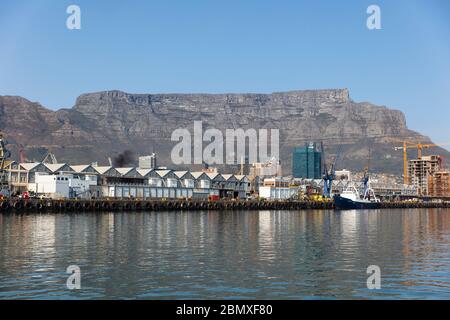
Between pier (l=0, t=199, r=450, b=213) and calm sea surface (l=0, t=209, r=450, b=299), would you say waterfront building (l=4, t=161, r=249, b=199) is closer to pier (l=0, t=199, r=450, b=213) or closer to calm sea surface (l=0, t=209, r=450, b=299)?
pier (l=0, t=199, r=450, b=213)

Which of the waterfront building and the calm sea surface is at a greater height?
the waterfront building

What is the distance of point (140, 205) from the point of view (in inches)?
5315

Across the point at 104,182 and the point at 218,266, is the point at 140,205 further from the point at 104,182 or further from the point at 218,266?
the point at 218,266

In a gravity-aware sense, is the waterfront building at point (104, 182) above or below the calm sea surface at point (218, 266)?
above

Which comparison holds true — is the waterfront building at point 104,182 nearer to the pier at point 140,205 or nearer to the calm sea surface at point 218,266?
the pier at point 140,205

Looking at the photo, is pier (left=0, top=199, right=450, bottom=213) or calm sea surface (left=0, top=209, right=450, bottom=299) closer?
calm sea surface (left=0, top=209, right=450, bottom=299)

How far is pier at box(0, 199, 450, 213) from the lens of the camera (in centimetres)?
10988

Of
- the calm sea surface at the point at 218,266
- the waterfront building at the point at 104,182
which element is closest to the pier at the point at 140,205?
the waterfront building at the point at 104,182

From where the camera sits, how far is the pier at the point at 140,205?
10988 cm

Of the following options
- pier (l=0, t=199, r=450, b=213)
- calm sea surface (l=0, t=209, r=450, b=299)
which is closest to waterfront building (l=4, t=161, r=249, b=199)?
pier (l=0, t=199, r=450, b=213)

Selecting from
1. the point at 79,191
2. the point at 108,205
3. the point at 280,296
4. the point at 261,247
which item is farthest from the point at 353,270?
the point at 79,191

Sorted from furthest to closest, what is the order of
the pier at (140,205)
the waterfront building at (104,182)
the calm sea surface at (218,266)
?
the waterfront building at (104,182)
the pier at (140,205)
the calm sea surface at (218,266)
